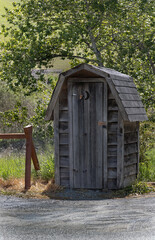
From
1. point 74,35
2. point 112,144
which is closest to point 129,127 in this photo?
point 112,144

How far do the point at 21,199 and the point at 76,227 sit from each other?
2830 mm

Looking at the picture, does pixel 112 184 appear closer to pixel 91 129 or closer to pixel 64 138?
pixel 91 129

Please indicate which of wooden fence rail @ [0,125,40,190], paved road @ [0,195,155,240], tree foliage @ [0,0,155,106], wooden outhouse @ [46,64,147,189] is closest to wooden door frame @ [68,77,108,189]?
wooden outhouse @ [46,64,147,189]

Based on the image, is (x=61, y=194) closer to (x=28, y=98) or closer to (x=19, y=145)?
(x=19, y=145)

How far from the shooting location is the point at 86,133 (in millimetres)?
10141

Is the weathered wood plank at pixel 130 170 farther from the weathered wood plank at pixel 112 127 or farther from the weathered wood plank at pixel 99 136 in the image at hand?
the weathered wood plank at pixel 112 127

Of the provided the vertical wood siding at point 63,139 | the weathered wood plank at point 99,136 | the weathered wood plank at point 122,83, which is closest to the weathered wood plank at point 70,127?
the vertical wood siding at point 63,139

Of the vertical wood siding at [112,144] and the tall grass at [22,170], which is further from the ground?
the vertical wood siding at [112,144]

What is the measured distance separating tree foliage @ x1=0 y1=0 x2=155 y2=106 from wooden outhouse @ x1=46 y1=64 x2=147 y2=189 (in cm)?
445

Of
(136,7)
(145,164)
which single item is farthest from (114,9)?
(145,164)

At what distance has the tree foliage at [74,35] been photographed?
14766mm

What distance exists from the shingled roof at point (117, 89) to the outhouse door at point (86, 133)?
0.82 ft

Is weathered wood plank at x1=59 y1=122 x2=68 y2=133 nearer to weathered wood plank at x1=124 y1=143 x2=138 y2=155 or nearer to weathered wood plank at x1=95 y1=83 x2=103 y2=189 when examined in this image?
weathered wood plank at x1=95 y1=83 x2=103 y2=189

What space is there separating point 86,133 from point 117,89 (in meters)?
1.14
